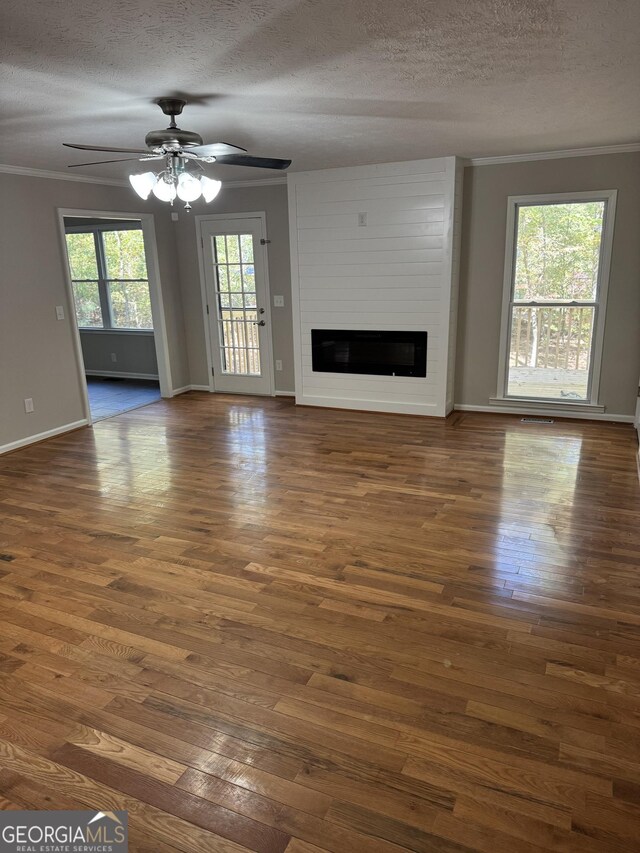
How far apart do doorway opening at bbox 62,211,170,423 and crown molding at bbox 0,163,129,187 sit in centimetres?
180

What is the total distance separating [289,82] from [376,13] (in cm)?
85

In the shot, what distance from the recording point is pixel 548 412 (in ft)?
19.0

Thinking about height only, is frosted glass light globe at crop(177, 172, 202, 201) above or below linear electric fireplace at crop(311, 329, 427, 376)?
above

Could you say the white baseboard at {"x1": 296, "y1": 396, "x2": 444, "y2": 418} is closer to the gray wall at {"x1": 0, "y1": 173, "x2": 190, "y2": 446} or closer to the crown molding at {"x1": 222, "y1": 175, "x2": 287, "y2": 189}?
the crown molding at {"x1": 222, "y1": 175, "x2": 287, "y2": 189}

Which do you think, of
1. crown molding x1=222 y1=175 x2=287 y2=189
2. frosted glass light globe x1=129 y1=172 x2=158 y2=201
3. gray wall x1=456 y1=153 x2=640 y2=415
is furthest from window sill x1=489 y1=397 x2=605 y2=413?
frosted glass light globe x1=129 y1=172 x2=158 y2=201

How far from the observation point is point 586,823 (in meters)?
1.65

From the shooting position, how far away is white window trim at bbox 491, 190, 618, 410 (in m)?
5.16

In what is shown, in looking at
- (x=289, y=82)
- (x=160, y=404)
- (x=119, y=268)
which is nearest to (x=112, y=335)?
(x=119, y=268)

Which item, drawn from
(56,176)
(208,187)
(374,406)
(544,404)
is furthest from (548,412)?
(56,176)

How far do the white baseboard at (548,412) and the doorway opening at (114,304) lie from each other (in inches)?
167

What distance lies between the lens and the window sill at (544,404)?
5.62 m

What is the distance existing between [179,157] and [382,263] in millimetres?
2803

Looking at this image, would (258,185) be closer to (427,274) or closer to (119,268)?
(427,274)

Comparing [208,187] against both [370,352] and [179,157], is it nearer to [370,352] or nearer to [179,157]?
[179,157]
